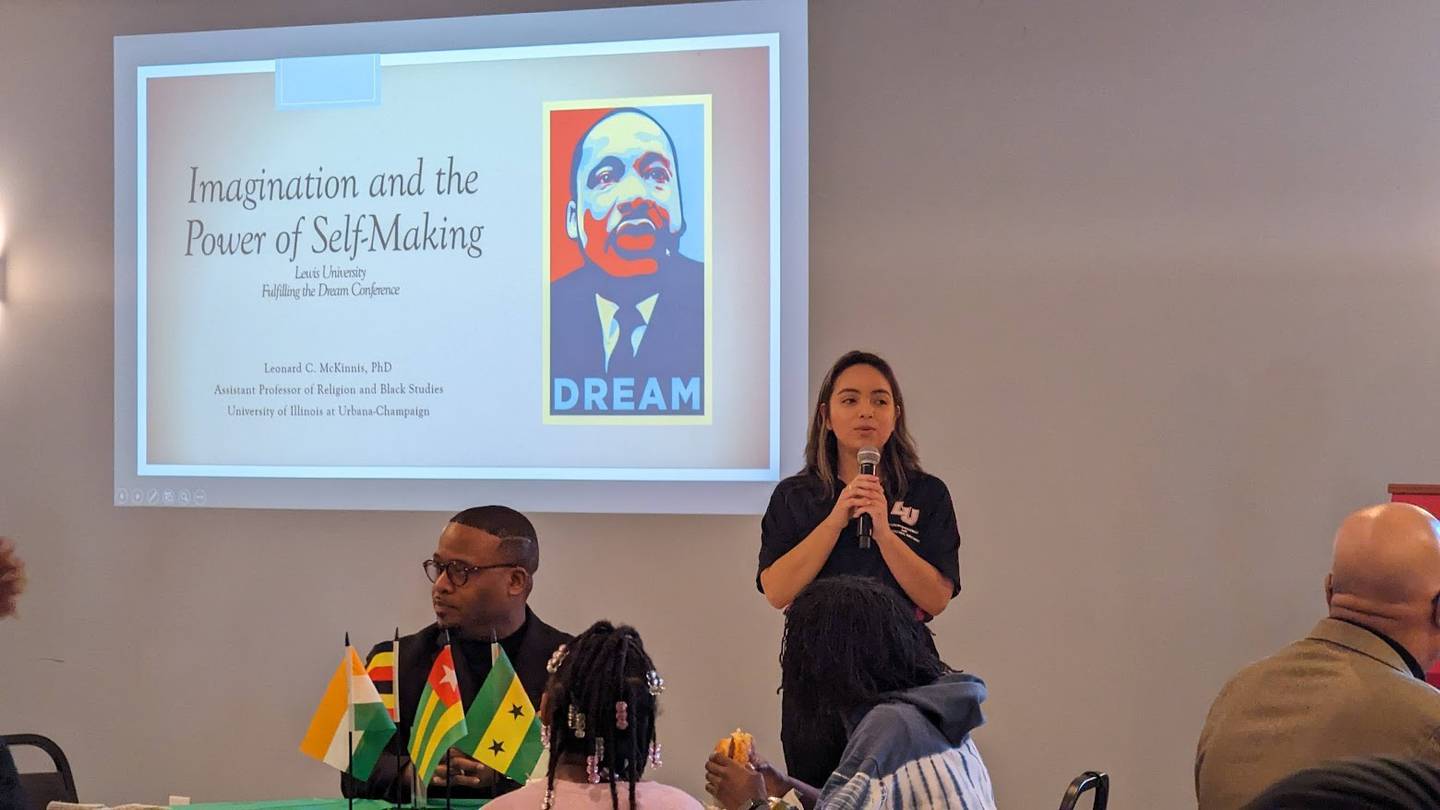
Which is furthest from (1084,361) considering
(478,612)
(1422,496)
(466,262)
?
(478,612)

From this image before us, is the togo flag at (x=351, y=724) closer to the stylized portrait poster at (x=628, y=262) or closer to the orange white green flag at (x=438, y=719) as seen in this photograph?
the orange white green flag at (x=438, y=719)

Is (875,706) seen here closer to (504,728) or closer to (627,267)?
(504,728)

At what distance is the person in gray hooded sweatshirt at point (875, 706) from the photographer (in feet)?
6.08

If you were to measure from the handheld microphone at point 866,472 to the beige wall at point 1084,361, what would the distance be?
1274 mm

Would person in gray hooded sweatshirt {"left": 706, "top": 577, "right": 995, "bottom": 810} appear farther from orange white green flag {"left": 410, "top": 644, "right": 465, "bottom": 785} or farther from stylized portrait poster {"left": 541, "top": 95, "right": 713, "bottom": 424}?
stylized portrait poster {"left": 541, "top": 95, "right": 713, "bottom": 424}

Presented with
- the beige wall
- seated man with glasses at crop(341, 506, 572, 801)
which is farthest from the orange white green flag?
the beige wall

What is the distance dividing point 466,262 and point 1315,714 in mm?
3138

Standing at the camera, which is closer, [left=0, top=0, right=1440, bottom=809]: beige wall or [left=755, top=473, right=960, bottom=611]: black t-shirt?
[left=755, top=473, right=960, bottom=611]: black t-shirt

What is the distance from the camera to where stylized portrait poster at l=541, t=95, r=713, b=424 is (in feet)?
13.6

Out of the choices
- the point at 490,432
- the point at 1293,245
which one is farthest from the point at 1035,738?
the point at 490,432

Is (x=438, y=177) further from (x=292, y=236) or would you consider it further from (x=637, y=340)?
(x=637, y=340)

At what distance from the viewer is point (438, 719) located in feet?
7.77

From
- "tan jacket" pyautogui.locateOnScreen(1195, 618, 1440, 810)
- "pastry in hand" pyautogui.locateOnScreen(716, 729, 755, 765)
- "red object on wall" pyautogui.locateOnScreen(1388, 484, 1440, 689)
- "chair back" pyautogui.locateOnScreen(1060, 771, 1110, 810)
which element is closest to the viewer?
"tan jacket" pyautogui.locateOnScreen(1195, 618, 1440, 810)

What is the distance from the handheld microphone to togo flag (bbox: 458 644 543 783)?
3.04 ft
